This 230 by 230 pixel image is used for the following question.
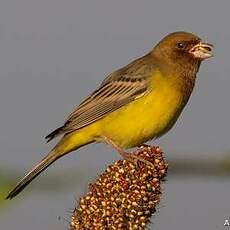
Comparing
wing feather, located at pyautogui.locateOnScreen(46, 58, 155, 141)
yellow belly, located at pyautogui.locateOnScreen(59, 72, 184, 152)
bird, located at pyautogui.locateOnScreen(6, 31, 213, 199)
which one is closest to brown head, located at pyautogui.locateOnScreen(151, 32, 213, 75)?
bird, located at pyautogui.locateOnScreen(6, 31, 213, 199)

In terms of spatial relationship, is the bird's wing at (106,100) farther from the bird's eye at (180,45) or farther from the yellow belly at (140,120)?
the bird's eye at (180,45)

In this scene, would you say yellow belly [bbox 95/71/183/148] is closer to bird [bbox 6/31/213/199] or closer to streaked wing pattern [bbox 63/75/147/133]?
bird [bbox 6/31/213/199]

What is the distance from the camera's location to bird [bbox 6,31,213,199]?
16.6ft

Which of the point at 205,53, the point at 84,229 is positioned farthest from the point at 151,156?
the point at 205,53

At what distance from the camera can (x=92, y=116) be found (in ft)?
17.9

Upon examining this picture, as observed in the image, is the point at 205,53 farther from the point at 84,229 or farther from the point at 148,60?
the point at 84,229

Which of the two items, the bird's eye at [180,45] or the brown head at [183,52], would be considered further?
the bird's eye at [180,45]

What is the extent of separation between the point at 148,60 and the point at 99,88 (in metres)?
0.56

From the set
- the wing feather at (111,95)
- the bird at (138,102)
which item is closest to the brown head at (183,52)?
the bird at (138,102)

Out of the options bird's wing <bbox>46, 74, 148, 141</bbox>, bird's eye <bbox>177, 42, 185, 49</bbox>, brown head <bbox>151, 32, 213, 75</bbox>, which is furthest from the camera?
bird's eye <bbox>177, 42, 185, 49</bbox>

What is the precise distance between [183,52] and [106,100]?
0.90 metres

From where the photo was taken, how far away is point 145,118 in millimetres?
4996

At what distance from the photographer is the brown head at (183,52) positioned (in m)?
5.68

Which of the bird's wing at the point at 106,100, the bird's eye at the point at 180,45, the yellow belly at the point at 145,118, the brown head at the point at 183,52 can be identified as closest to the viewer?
the yellow belly at the point at 145,118
